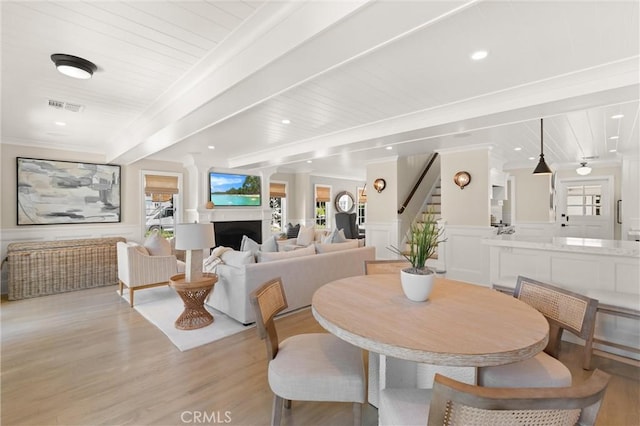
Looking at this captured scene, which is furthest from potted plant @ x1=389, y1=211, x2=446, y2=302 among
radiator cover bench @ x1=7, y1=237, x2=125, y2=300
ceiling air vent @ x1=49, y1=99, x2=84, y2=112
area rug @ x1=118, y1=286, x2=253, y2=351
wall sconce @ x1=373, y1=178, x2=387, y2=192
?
radiator cover bench @ x1=7, y1=237, x2=125, y2=300

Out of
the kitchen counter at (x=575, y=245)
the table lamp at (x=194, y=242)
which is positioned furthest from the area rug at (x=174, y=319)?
the kitchen counter at (x=575, y=245)

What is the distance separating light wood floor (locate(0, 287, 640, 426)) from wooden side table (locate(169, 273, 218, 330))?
0.92ft

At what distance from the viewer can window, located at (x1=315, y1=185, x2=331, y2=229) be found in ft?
31.6

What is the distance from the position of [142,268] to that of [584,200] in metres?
9.68

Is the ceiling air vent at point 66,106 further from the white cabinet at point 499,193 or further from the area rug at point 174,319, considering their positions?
the white cabinet at point 499,193

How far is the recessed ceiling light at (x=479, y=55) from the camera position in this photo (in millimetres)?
2146

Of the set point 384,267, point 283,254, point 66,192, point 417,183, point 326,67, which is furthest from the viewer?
point 417,183

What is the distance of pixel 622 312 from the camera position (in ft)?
7.30

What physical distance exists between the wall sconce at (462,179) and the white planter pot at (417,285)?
411 centimetres

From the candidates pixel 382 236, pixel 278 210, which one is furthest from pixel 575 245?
pixel 278 210

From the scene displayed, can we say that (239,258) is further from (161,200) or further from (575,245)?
(161,200)

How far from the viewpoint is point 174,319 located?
3.37m

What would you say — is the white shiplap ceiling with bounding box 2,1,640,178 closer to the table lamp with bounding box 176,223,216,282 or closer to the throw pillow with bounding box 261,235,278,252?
the table lamp with bounding box 176,223,216,282

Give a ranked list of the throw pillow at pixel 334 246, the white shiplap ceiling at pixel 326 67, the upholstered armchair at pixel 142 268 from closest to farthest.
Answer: the white shiplap ceiling at pixel 326 67 < the upholstered armchair at pixel 142 268 < the throw pillow at pixel 334 246
